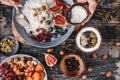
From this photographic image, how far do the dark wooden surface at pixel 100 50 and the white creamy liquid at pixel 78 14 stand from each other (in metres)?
0.13

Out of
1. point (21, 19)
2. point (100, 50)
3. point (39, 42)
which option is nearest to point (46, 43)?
point (39, 42)

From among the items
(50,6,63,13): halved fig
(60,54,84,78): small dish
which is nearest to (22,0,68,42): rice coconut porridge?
(50,6,63,13): halved fig

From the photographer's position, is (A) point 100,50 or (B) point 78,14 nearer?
(B) point 78,14

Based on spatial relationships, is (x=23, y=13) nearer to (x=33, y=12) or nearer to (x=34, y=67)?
(x=33, y=12)

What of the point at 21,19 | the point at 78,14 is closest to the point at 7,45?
the point at 21,19

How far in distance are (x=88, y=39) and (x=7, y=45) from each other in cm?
39

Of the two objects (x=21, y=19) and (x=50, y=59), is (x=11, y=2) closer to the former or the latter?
(x=21, y=19)

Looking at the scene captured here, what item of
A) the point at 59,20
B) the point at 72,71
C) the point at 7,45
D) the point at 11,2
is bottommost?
the point at 72,71

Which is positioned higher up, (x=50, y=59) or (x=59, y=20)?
(x=59, y=20)

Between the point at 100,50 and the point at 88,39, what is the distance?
11cm

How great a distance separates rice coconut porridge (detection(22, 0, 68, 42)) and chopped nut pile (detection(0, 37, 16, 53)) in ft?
0.33

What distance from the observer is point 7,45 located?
2564 mm

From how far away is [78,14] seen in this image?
97.0 inches

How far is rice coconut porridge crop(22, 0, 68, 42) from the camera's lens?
8.26 ft
